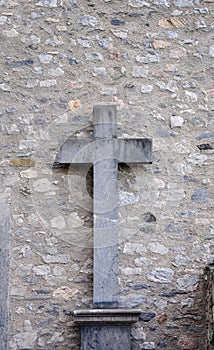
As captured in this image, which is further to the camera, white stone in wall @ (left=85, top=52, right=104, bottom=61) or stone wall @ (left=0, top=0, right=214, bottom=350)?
white stone in wall @ (left=85, top=52, right=104, bottom=61)

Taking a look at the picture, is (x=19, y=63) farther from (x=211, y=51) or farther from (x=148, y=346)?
(x=148, y=346)

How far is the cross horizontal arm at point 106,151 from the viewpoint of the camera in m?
5.16

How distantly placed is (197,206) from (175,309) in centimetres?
83

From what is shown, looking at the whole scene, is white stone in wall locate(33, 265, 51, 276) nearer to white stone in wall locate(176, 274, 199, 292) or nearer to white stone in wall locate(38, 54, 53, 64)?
white stone in wall locate(176, 274, 199, 292)

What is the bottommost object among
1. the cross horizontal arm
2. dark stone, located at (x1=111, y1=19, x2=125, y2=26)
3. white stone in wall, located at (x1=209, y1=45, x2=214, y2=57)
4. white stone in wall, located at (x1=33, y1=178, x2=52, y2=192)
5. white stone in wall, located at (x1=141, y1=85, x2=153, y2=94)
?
white stone in wall, located at (x1=33, y1=178, x2=52, y2=192)

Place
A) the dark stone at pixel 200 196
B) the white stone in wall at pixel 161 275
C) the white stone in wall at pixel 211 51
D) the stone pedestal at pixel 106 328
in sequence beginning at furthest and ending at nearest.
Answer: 1. the white stone in wall at pixel 211 51
2. the dark stone at pixel 200 196
3. the white stone in wall at pixel 161 275
4. the stone pedestal at pixel 106 328

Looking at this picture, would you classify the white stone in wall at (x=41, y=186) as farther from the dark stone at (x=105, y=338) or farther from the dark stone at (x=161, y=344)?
the dark stone at (x=161, y=344)

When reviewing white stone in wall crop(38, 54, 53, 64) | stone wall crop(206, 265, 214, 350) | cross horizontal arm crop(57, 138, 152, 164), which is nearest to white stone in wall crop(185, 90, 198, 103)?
cross horizontal arm crop(57, 138, 152, 164)

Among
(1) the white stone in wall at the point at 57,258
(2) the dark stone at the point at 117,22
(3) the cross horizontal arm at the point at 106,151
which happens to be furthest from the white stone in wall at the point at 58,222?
(2) the dark stone at the point at 117,22

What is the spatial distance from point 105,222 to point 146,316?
79cm

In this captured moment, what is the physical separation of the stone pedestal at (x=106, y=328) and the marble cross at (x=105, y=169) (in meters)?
0.20

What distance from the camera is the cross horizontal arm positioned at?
5164mm

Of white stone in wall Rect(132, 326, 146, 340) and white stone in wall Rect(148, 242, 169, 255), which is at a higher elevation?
white stone in wall Rect(148, 242, 169, 255)

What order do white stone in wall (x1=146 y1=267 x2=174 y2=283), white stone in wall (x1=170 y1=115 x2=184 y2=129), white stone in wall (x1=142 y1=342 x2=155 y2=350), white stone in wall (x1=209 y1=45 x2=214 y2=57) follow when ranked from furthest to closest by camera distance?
1. white stone in wall (x1=209 y1=45 x2=214 y2=57)
2. white stone in wall (x1=170 y1=115 x2=184 y2=129)
3. white stone in wall (x1=146 y1=267 x2=174 y2=283)
4. white stone in wall (x1=142 y1=342 x2=155 y2=350)
